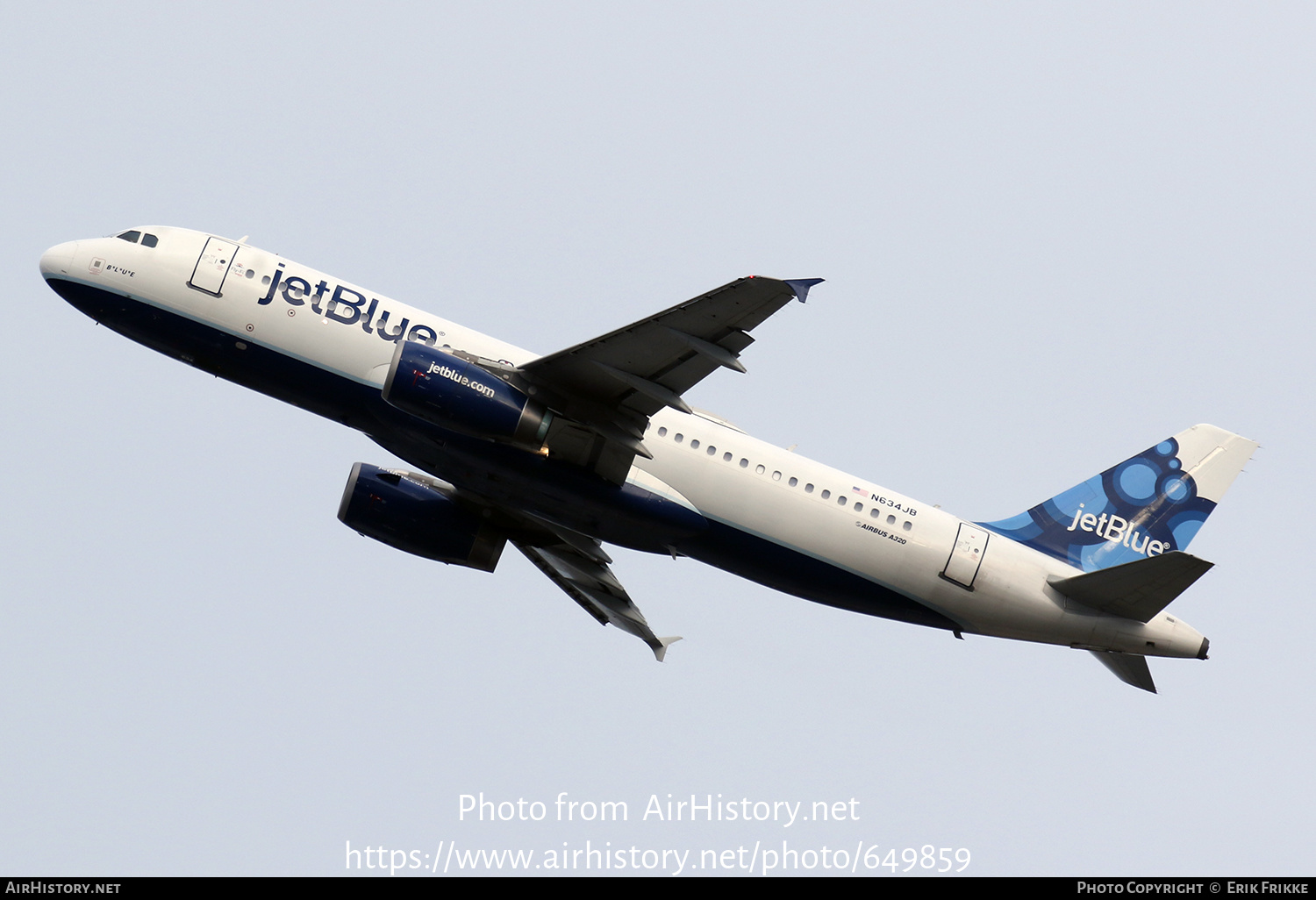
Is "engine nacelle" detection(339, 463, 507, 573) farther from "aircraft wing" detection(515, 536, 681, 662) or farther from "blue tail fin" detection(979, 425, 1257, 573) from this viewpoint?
"blue tail fin" detection(979, 425, 1257, 573)

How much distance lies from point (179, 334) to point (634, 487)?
11.8 metres

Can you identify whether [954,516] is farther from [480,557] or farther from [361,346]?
[361,346]

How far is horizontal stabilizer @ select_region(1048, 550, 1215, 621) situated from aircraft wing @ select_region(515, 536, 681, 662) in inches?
466

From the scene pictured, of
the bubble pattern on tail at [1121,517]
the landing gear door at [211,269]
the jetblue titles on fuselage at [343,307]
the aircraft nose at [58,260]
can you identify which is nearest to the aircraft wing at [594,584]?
the jetblue titles on fuselage at [343,307]

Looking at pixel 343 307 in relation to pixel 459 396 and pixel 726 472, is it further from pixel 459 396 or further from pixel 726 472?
pixel 726 472

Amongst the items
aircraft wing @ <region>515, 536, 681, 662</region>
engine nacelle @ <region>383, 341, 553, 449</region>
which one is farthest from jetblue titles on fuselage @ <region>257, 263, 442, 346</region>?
aircraft wing @ <region>515, 536, 681, 662</region>

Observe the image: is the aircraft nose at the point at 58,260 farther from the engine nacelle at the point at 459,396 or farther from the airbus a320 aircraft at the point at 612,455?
the engine nacelle at the point at 459,396

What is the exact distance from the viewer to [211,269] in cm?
3148

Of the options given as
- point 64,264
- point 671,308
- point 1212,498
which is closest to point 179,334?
point 64,264

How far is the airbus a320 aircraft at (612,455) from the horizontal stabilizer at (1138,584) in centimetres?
5

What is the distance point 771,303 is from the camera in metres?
26.1

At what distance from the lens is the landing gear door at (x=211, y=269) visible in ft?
103

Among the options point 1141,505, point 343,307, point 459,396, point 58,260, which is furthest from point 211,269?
point 1141,505

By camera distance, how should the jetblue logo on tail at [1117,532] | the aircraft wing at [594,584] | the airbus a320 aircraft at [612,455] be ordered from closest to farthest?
the airbus a320 aircraft at [612,455], the jetblue logo on tail at [1117,532], the aircraft wing at [594,584]
